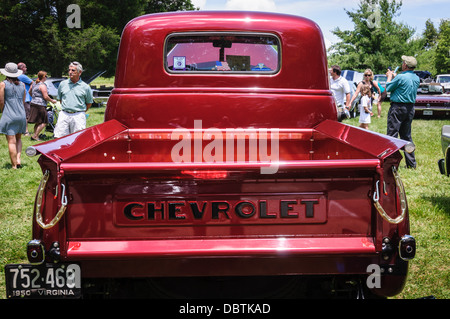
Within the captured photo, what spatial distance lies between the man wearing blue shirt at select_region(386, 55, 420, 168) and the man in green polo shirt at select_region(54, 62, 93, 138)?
17.0ft

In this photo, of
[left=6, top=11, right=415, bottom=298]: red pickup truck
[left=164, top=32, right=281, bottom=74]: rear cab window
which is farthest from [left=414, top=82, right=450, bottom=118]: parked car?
[left=6, top=11, right=415, bottom=298]: red pickup truck

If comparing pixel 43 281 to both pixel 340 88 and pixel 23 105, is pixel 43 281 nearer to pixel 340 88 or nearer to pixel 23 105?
pixel 23 105

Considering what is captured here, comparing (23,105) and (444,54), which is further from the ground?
(444,54)

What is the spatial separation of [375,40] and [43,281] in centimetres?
3987

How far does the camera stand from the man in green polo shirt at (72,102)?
738 cm

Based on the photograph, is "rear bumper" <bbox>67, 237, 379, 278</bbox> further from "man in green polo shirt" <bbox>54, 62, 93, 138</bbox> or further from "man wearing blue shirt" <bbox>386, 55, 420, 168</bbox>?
"man wearing blue shirt" <bbox>386, 55, 420, 168</bbox>

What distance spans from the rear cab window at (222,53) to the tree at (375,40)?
35673 mm

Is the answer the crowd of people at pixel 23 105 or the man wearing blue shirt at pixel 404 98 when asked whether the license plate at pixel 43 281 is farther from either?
the man wearing blue shirt at pixel 404 98

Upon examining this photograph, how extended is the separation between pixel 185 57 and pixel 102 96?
57.8 feet

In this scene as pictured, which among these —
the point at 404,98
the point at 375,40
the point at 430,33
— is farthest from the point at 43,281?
the point at 430,33

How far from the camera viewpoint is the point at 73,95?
24.3ft

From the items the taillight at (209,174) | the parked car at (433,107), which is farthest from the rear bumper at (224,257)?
the parked car at (433,107)

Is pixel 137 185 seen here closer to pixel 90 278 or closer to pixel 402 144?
→ pixel 90 278

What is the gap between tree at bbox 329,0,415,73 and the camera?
37.9 meters
